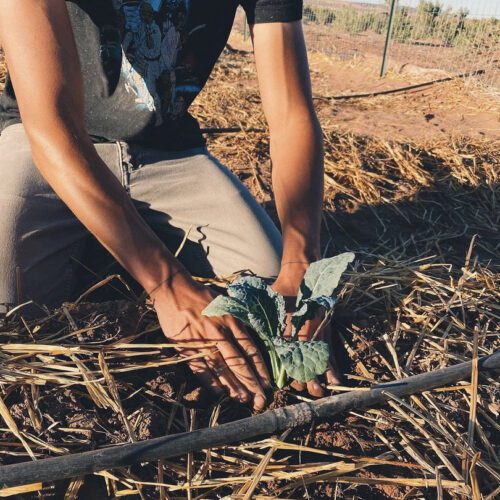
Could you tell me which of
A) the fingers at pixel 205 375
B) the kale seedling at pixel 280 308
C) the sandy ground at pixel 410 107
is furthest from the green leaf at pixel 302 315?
the sandy ground at pixel 410 107

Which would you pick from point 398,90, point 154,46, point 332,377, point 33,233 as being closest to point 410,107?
point 398,90

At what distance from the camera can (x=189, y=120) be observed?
232cm

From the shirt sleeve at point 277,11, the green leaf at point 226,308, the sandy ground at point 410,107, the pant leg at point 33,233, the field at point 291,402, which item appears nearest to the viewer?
the field at point 291,402

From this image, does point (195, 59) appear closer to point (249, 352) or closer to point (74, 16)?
point (74, 16)

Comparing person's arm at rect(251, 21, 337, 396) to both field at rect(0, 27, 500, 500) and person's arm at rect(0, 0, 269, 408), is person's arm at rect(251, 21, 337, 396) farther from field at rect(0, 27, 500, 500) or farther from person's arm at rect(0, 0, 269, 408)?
person's arm at rect(0, 0, 269, 408)

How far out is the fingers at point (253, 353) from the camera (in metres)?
1.45

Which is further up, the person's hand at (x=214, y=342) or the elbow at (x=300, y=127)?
the elbow at (x=300, y=127)

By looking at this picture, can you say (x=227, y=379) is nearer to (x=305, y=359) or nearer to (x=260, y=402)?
(x=260, y=402)

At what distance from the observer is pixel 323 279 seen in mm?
1430

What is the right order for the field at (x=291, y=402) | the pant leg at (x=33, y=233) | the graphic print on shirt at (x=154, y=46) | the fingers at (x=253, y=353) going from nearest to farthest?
the field at (x=291, y=402)
the fingers at (x=253, y=353)
the pant leg at (x=33, y=233)
the graphic print on shirt at (x=154, y=46)

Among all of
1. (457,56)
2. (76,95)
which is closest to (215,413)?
(76,95)

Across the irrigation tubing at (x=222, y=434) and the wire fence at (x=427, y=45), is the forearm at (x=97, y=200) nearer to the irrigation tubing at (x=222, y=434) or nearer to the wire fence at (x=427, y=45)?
the irrigation tubing at (x=222, y=434)

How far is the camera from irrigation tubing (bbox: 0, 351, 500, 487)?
1.11 metres

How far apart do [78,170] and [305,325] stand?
2.46 feet
